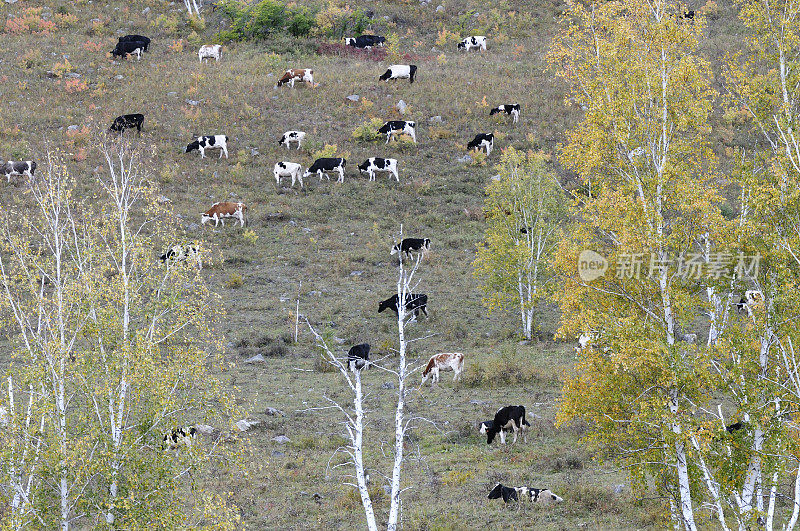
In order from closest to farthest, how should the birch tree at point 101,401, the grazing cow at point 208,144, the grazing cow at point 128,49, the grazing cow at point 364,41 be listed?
the birch tree at point 101,401
the grazing cow at point 208,144
the grazing cow at point 128,49
the grazing cow at point 364,41

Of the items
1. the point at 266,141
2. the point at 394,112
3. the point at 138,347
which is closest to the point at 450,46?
the point at 394,112

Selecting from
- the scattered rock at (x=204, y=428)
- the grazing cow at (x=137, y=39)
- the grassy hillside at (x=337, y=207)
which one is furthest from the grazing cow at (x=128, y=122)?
the scattered rock at (x=204, y=428)

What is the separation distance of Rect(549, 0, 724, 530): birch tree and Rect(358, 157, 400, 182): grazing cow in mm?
26634

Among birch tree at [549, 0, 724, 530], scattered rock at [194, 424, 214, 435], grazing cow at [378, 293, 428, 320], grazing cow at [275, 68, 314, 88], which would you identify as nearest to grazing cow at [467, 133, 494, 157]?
grazing cow at [275, 68, 314, 88]

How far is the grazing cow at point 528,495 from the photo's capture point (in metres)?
16.1

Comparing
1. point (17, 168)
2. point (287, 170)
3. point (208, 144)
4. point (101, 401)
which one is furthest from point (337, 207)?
point (101, 401)

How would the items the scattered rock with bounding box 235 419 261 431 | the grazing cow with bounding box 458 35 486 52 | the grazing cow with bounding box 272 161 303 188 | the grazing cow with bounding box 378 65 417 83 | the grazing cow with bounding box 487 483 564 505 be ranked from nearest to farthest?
the grazing cow with bounding box 487 483 564 505 < the scattered rock with bounding box 235 419 261 431 < the grazing cow with bounding box 272 161 303 188 < the grazing cow with bounding box 378 65 417 83 < the grazing cow with bounding box 458 35 486 52

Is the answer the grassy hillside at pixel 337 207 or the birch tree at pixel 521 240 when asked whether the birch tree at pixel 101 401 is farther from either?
the birch tree at pixel 521 240

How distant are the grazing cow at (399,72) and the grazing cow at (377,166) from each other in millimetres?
11465

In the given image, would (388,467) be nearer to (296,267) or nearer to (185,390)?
(185,390)

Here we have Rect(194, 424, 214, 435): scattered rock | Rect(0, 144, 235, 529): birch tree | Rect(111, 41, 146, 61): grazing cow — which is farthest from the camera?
Rect(111, 41, 146, 61): grazing cow

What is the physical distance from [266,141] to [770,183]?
3425 cm

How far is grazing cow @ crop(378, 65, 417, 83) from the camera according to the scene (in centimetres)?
5128

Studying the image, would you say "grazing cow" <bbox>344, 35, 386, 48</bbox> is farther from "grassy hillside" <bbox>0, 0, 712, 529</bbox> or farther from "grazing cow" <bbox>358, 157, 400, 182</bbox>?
"grazing cow" <bbox>358, 157, 400, 182</bbox>
